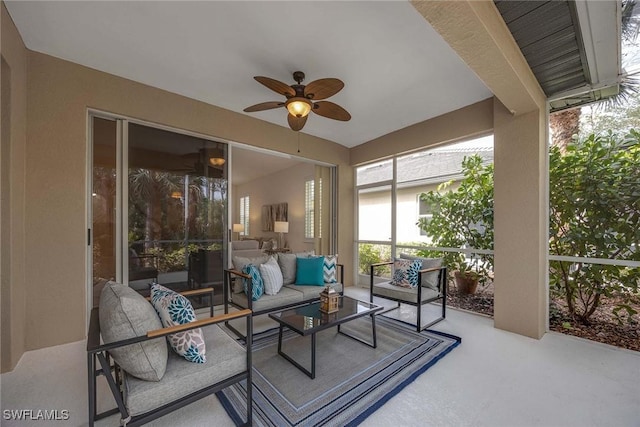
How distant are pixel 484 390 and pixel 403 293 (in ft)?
4.14

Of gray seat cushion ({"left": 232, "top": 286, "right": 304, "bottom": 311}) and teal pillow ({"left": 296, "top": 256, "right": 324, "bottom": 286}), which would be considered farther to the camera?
teal pillow ({"left": 296, "top": 256, "right": 324, "bottom": 286})

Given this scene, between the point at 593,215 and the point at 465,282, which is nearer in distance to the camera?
the point at 593,215

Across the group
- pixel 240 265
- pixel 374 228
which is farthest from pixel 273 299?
pixel 374 228

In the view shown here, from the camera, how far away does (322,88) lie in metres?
2.42

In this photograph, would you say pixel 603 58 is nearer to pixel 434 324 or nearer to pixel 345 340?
pixel 434 324

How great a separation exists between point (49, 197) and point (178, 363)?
7.41 ft

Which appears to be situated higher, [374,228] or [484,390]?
[374,228]

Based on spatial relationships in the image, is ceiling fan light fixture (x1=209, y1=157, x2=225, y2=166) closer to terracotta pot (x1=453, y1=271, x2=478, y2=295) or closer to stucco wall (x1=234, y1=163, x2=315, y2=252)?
stucco wall (x1=234, y1=163, x2=315, y2=252)

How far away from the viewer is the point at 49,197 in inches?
98.7

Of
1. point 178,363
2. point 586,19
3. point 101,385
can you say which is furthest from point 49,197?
point 586,19

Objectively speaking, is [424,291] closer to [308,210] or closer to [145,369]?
[145,369]

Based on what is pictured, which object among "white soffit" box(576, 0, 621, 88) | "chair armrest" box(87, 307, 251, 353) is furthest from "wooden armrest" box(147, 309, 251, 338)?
"white soffit" box(576, 0, 621, 88)

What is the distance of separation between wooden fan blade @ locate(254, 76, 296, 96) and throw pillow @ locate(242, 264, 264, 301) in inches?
73.6

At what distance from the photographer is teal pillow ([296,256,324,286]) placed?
11.2 ft
